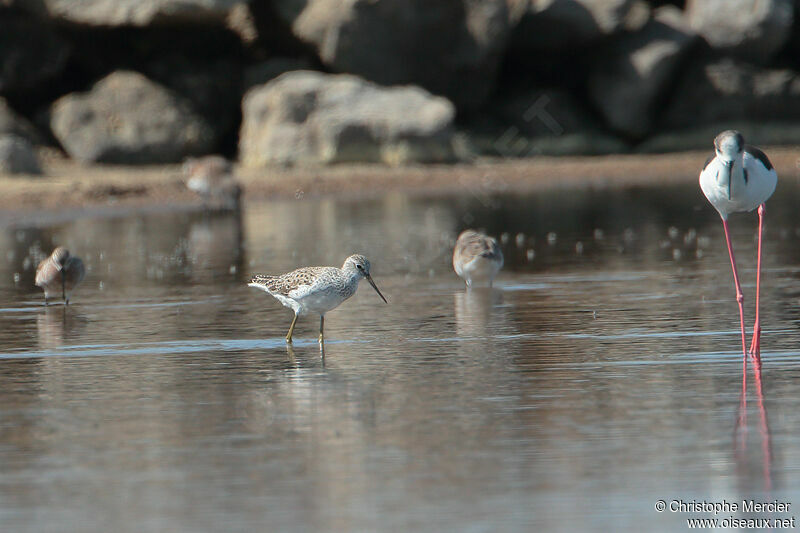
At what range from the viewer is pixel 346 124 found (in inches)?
1217

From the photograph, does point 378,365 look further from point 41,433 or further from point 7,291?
point 7,291

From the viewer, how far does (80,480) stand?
6.76 metres

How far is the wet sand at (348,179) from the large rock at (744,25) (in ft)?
9.43

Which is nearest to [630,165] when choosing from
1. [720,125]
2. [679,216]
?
[720,125]

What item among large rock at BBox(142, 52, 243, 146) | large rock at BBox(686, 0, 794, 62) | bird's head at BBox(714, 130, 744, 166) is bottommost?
bird's head at BBox(714, 130, 744, 166)

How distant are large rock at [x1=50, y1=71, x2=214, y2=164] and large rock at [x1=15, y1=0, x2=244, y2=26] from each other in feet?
4.85

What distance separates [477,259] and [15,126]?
1996cm

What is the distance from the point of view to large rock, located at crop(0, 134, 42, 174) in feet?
91.1

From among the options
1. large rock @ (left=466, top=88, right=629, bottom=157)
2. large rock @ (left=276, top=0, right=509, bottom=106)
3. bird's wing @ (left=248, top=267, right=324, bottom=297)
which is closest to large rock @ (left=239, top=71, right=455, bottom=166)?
large rock @ (left=276, top=0, right=509, bottom=106)

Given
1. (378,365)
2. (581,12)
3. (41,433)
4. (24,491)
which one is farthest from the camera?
(581,12)

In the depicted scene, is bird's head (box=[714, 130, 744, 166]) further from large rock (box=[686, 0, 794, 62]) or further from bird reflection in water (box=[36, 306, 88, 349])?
large rock (box=[686, 0, 794, 62])

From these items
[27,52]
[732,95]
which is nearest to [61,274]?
[27,52]

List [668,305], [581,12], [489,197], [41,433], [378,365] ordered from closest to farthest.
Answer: [41,433] < [378,365] < [668,305] < [489,197] < [581,12]

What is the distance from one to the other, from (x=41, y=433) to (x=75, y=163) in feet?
79.1
